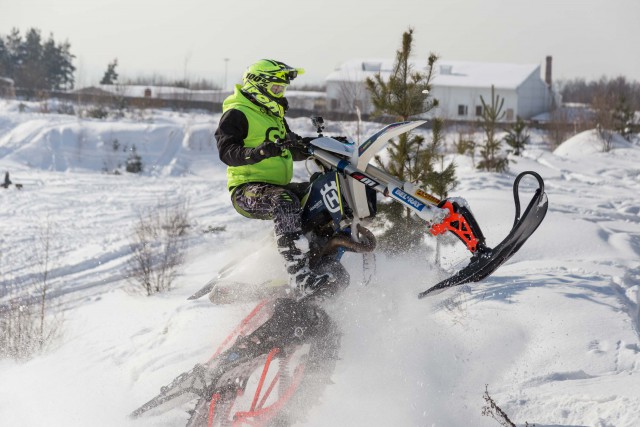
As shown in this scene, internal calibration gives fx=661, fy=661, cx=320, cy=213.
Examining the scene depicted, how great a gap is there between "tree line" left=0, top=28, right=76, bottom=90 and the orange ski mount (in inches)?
2241

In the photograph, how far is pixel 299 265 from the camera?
4.76 metres

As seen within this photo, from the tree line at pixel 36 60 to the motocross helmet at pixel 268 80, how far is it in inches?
2192

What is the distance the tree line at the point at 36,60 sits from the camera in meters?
56.3

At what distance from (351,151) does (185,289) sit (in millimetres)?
5591

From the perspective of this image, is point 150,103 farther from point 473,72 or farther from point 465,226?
point 465,226

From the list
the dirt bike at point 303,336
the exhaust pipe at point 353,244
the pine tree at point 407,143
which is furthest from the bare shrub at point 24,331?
the exhaust pipe at point 353,244

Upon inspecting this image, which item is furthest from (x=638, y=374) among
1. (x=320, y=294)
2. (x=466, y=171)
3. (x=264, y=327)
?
(x=466, y=171)

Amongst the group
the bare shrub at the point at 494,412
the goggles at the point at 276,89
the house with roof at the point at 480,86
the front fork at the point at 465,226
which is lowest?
the bare shrub at the point at 494,412

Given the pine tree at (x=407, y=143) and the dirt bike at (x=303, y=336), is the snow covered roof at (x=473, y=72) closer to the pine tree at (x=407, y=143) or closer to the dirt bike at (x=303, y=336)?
the pine tree at (x=407, y=143)

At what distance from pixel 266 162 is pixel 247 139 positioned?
28 centimetres

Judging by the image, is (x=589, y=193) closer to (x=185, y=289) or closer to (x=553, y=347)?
(x=185, y=289)

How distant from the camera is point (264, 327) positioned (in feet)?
16.3

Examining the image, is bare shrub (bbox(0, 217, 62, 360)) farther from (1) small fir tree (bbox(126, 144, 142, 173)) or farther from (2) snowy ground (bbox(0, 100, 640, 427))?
(1) small fir tree (bbox(126, 144, 142, 173))

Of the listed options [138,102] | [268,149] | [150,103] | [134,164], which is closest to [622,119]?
[134,164]
